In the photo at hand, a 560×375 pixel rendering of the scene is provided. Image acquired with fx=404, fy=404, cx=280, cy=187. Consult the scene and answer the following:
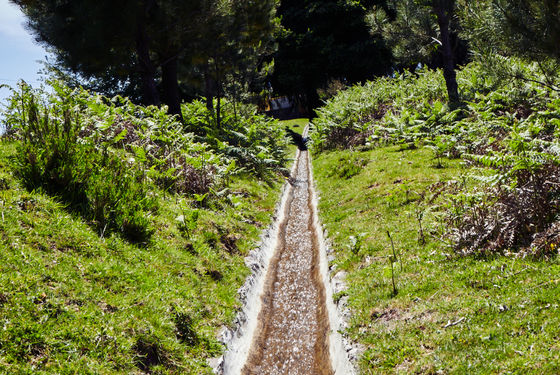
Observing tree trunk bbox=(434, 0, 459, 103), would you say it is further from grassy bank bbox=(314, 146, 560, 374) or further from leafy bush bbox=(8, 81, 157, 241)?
leafy bush bbox=(8, 81, 157, 241)

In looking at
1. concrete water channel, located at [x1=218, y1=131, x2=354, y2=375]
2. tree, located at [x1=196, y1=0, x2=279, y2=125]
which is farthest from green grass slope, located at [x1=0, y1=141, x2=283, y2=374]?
tree, located at [x1=196, y1=0, x2=279, y2=125]

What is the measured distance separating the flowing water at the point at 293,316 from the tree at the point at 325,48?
3259cm

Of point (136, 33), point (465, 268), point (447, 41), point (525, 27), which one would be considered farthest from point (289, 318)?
point (447, 41)

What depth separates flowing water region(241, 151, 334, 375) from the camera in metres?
6.25

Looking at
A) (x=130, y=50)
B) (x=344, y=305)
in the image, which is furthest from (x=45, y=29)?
(x=344, y=305)

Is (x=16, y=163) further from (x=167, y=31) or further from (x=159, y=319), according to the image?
(x=167, y=31)

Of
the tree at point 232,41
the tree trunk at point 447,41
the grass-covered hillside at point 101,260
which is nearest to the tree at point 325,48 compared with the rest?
the tree at point 232,41

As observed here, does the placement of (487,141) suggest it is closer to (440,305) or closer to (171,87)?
(440,305)

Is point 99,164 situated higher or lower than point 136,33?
lower

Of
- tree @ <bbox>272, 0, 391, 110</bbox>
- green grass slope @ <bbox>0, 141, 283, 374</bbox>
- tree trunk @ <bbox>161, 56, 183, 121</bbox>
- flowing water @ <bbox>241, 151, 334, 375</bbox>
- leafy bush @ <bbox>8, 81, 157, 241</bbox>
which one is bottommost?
flowing water @ <bbox>241, 151, 334, 375</bbox>

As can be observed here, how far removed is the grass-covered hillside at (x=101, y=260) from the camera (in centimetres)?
421

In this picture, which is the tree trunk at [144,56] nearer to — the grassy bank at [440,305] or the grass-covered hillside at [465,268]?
the grass-covered hillside at [465,268]

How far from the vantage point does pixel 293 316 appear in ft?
25.1

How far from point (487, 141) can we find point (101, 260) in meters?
10.3
